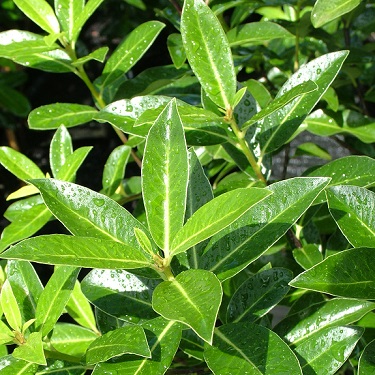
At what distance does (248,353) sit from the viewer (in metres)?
0.81

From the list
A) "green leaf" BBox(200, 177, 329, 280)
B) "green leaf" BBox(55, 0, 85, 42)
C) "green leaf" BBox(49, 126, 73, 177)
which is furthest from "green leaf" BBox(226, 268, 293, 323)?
"green leaf" BBox(55, 0, 85, 42)

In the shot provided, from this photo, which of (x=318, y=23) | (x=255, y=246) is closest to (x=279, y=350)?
(x=255, y=246)

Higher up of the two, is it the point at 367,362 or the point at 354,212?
the point at 354,212

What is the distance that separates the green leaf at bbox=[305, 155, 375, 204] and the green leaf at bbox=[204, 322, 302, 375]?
10.3 inches

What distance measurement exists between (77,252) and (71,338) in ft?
1.34

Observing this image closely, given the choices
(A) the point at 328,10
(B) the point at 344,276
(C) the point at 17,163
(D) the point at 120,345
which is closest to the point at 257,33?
(A) the point at 328,10

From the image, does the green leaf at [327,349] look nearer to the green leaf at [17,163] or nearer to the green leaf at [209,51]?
the green leaf at [209,51]

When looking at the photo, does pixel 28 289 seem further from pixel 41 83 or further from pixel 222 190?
pixel 41 83

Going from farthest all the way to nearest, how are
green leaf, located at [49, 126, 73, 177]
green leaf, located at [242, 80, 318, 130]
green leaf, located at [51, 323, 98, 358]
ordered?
→ 1. green leaf, located at [49, 126, 73, 177]
2. green leaf, located at [51, 323, 98, 358]
3. green leaf, located at [242, 80, 318, 130]

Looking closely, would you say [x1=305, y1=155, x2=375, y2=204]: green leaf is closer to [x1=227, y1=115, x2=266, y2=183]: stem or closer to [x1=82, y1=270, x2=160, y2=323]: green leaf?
[x1=227, y1=115, x2=266, y2=183]: stem

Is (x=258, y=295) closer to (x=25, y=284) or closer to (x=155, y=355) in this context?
(x=155, y=355)

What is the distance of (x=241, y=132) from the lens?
1.02m

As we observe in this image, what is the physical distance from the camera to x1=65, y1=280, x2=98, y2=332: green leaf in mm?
1178

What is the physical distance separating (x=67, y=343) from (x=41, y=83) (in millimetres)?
2519
